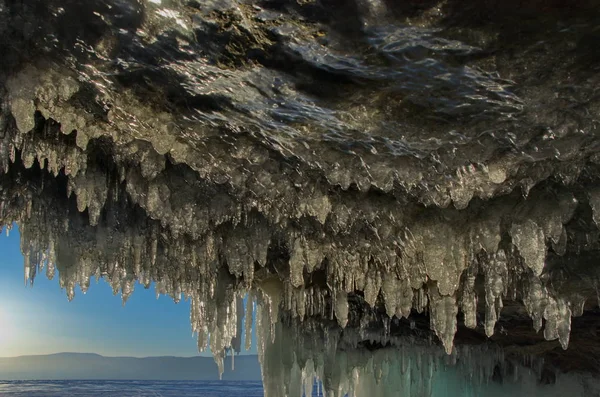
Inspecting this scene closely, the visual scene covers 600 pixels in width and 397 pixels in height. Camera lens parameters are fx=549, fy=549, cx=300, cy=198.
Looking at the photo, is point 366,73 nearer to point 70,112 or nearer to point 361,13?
point 361,13

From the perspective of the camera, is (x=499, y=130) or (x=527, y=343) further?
(x=527, y=343)

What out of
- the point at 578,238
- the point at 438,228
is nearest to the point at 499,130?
the point at 438,228

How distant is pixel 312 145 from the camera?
10.4 ft

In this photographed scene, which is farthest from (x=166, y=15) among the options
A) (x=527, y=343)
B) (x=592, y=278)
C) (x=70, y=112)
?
(x=527, y=343)

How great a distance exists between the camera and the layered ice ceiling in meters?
2.24

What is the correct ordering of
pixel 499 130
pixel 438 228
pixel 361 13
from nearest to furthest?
1. pixel 361 13
2. pixel 499 130
3. pixel 438 228

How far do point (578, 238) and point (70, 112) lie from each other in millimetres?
3578

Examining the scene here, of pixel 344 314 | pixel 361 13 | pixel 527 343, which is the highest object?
pixel 361 13

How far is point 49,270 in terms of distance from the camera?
15.5 feet

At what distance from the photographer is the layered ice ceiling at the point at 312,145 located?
2.24 m

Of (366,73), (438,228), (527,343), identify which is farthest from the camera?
(527,343)

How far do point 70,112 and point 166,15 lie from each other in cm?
106

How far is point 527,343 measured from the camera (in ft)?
27.2

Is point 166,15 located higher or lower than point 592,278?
higher
